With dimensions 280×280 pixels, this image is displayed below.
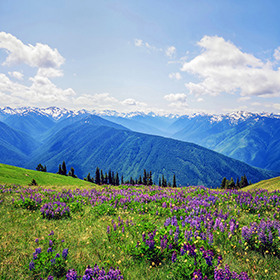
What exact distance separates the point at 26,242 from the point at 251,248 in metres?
7.65

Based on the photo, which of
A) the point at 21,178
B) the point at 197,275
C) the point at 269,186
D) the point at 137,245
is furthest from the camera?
the point at 21,178

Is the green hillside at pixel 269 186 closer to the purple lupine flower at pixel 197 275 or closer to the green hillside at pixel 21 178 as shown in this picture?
the purple lupine flower at pixel 197 275

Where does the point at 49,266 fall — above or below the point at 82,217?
above

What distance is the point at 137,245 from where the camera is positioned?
17.3 ft

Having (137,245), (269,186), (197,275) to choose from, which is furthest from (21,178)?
(269,186)

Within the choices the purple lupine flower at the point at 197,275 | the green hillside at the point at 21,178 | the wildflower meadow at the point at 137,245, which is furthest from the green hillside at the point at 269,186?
the green hillside at the point at 21,178

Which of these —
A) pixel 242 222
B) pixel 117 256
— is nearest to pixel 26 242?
pixel 117 256

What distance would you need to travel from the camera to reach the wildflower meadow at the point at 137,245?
4289 millimetres

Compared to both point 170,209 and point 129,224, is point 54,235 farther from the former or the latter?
point 170,209

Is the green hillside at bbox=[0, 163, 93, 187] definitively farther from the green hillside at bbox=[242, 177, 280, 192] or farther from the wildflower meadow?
the green hillside at bbox=[242, 177, 280, 192]

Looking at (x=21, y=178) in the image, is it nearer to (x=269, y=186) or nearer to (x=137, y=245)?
(x=137, y=245)

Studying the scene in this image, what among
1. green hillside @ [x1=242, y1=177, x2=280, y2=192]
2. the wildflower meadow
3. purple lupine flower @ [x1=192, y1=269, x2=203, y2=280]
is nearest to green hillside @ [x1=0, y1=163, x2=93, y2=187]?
the wildflower meadow

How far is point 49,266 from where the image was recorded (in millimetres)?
4348

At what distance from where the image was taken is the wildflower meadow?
169 inches
